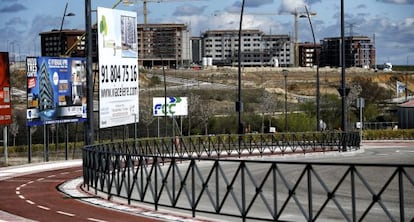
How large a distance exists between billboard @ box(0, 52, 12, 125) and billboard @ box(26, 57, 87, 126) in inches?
47.4

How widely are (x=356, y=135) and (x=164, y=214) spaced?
32.8 m

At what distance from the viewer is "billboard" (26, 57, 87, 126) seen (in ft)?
129

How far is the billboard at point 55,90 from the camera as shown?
39.3 meters

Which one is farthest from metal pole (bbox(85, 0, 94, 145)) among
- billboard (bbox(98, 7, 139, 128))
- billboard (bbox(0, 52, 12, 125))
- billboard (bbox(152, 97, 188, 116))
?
billboard (bbox(152, 97, 188, 116))

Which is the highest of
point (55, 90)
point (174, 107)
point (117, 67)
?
point (117, 67)

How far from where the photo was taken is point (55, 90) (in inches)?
1601

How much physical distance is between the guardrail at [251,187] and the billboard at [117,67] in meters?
2.96

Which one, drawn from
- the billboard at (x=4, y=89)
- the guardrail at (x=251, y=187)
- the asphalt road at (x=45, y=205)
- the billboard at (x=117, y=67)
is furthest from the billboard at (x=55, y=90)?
the asphalt road at (x=45, y=205)

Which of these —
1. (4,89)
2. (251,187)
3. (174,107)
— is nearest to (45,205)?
(251,187)

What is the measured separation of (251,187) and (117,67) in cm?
1403

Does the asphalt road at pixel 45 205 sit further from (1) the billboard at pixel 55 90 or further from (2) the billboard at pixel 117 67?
(1) the billboard at pixel 55 90

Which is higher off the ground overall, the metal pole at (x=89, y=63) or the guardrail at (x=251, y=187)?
the metal pole at (x=89, y=63)

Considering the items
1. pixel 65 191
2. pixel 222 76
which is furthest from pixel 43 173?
pixel 222 76

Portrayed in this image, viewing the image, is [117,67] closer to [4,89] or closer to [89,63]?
[4,89]
